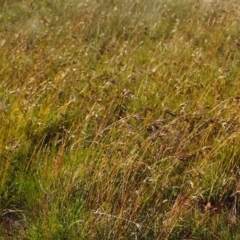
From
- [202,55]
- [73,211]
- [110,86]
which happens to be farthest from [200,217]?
[202,55]

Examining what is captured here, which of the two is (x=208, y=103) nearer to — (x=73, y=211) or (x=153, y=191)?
(x=153, y=191)

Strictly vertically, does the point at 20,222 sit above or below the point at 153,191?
below

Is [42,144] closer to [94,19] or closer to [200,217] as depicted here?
[200,217]

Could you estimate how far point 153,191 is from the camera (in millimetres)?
2697

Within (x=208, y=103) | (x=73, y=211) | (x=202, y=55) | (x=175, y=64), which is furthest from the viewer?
(x=202, y=55)

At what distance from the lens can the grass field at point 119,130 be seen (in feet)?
8.66

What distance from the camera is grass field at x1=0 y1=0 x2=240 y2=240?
8.66ft

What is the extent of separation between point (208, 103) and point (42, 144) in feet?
4.09

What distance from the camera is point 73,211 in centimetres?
264

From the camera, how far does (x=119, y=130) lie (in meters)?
3.04

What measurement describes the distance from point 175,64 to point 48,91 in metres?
1.05

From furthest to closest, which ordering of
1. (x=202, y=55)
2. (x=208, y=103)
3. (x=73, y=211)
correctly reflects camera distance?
(x=202, y=55) → (x=208, y=103) → (x=73, y=211)

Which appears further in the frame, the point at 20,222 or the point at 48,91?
the point at 48,91

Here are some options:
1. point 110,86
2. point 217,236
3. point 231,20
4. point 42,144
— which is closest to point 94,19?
point 231,20
